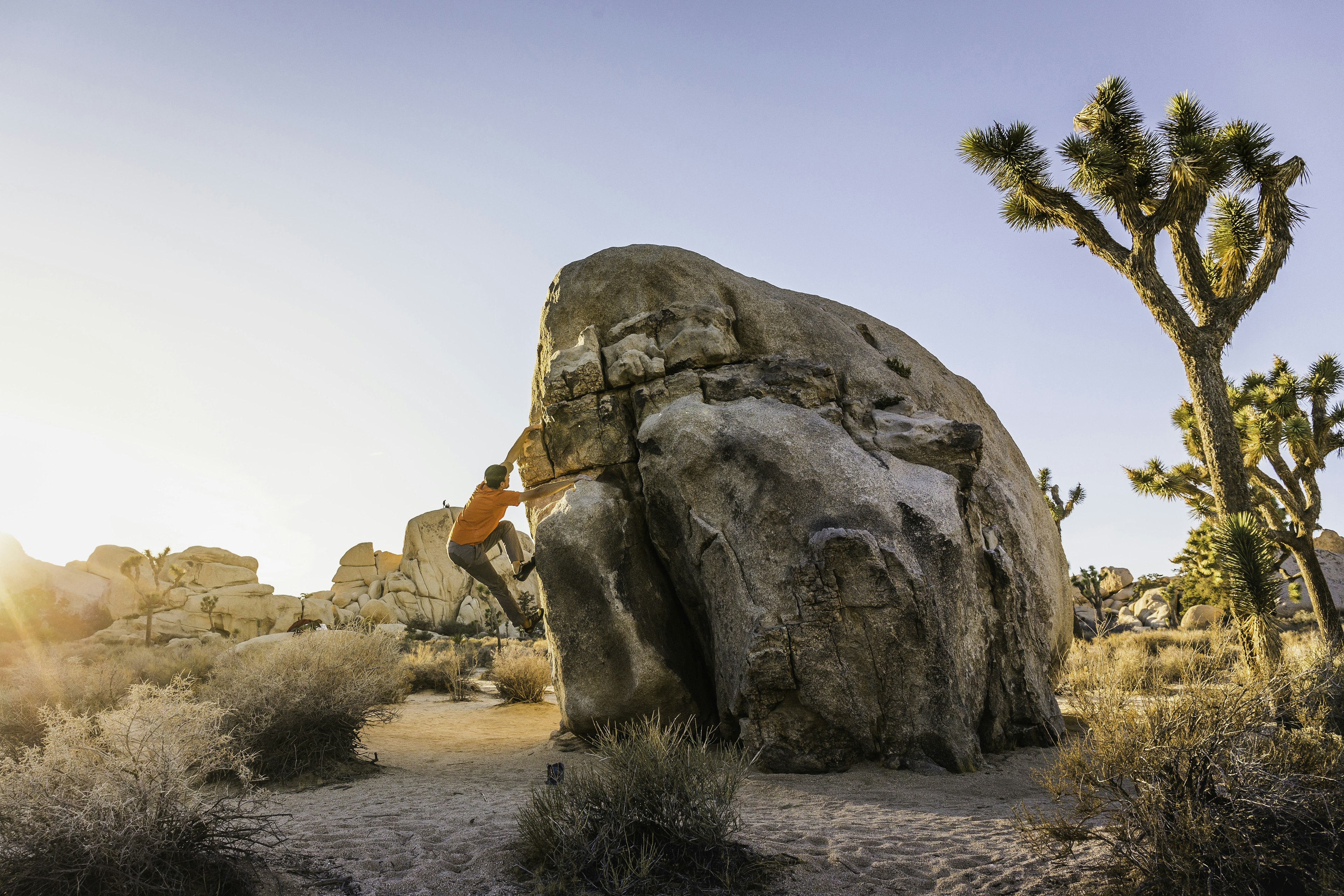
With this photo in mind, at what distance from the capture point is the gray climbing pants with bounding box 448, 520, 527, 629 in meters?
9.41

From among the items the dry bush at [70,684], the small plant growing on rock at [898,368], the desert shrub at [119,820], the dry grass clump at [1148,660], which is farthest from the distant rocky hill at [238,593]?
the desert shrub at [119,820]

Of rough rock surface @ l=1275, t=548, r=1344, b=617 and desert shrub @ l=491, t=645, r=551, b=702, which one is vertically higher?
rough rock surface @ l=1275, t=548, r=1344, b=617

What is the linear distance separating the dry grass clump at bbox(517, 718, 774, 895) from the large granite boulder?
120 inches

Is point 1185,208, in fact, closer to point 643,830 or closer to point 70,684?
point 643,830

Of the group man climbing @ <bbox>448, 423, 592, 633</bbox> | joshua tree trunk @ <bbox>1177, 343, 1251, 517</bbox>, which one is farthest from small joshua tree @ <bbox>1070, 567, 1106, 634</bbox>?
man climbing @ <bbox>448, 423, 592, 633</bbox>

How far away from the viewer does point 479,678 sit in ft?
60.1

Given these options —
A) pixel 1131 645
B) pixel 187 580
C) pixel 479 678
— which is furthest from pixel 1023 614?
pixel 187 580

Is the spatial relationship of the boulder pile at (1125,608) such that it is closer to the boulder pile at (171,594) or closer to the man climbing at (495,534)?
the man climbing at (495,534)

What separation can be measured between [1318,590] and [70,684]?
20.2 m

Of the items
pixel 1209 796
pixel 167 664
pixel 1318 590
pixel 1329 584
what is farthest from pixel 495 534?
pixel 1329 584

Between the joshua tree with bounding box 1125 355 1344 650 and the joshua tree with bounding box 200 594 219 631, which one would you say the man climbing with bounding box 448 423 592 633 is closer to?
the joshua tree with bounding box 1125 355 1344 650

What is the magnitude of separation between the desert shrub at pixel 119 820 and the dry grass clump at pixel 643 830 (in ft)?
5.23

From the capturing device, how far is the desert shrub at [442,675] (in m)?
15.1

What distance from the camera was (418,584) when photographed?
153ft
